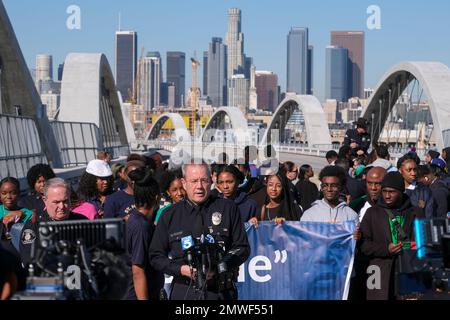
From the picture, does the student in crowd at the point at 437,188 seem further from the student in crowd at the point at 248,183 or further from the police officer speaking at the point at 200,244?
the police officer speaking at the point at 200,244

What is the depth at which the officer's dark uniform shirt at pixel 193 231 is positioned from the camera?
7.01 meters

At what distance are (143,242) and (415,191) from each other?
436cm

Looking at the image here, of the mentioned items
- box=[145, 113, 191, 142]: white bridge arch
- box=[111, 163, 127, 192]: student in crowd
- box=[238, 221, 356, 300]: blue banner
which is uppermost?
box=[111, 163, 127, 192]: student in crowd

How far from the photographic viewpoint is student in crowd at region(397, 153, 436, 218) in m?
10.4

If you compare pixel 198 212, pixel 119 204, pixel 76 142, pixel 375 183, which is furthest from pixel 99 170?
pixel 76 142

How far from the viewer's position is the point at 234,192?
10469mm

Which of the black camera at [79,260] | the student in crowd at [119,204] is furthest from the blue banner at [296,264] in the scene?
the black camera at [79,260]

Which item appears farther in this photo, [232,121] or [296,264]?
[232,121]

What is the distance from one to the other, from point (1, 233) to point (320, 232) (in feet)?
8.91

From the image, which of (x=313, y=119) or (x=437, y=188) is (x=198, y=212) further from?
(x=313, y=119)

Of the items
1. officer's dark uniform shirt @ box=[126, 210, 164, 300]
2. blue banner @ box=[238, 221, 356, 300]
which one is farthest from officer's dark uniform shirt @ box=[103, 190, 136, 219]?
officer's dark uniform shirt @ box=[126, 210, 164, 300]

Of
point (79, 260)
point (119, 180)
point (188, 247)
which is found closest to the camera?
point (79, 260)

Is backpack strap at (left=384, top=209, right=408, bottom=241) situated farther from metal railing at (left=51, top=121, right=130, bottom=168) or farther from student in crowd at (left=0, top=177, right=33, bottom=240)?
metal railing at (left=51, top=121, right=130, bottom=168)
